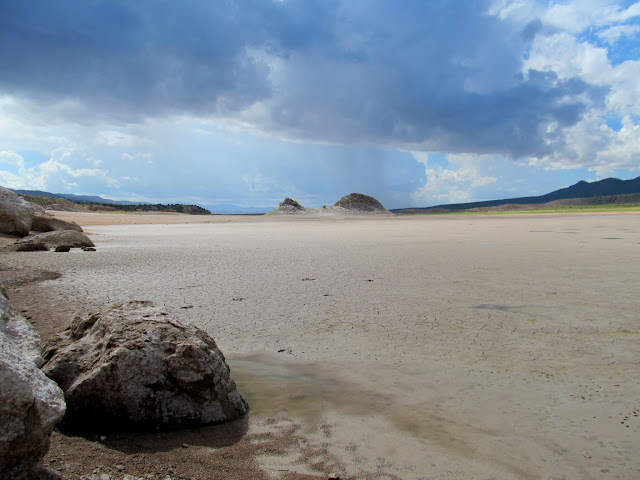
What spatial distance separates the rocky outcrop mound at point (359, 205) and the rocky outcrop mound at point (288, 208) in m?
9.08

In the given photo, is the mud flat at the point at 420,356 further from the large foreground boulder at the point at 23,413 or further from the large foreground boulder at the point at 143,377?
the large foreground boulder at the point at 23,413

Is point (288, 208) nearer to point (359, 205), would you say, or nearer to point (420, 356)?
point (359, 205)

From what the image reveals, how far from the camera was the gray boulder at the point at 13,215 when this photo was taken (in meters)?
18.2

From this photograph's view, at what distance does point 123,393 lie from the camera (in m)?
3.56

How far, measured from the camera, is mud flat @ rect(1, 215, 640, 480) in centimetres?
330

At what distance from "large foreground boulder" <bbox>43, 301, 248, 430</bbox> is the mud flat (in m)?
0.47

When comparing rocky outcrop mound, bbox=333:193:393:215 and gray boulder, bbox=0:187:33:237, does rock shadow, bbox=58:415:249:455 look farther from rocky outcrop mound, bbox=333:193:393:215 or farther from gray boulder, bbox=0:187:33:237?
rocky outcrop mound, bbox=333:193:393:215

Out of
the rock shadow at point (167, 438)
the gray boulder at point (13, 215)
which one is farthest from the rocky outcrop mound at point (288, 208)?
the rock shadow at point (167, 438)

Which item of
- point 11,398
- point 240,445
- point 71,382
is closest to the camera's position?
point 11,398

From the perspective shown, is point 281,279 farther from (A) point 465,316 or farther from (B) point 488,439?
(B) point 488,439

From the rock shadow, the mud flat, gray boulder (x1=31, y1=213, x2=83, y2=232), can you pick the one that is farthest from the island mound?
the rock shadow

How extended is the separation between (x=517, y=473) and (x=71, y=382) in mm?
3492

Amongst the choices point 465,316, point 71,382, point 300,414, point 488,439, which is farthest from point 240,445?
point 465,316

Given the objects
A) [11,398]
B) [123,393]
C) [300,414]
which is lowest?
[300,414]
